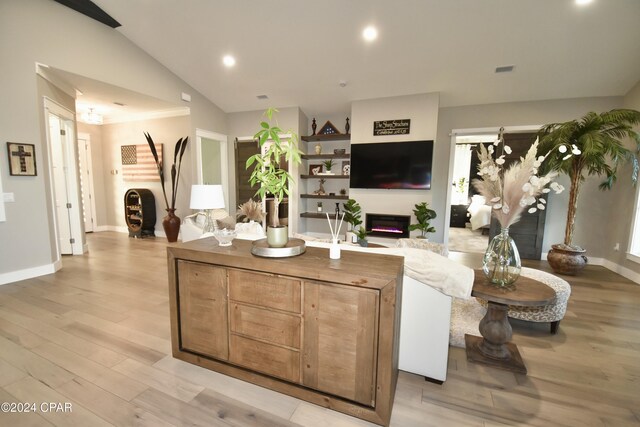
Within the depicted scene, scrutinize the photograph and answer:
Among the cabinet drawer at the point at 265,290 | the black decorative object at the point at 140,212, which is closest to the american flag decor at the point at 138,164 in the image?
the black decorative object at the point at 140,212

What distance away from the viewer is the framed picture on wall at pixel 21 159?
10.4 ft

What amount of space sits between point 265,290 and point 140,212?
581cm

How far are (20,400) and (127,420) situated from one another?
2.47 feet

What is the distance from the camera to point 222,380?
1.74 meters

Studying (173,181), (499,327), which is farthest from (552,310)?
(173,181)

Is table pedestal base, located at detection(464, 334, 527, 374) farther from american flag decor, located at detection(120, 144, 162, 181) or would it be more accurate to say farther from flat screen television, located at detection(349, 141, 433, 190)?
american flag decor, located at detection(120, 144, 162, 181)

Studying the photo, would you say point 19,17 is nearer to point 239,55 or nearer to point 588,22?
point 239,55

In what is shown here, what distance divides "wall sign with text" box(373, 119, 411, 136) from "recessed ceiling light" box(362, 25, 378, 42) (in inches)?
62.1

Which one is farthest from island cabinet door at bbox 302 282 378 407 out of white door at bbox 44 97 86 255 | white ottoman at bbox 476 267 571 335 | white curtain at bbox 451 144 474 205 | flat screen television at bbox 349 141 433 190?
white curtain at bbox 451 144 474 205

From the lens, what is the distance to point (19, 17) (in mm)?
3111

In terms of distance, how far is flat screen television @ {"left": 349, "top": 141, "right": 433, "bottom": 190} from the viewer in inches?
185

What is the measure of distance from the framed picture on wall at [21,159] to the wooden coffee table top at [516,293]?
17.0 feet

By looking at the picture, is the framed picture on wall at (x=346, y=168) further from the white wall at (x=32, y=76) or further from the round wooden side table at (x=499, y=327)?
the white wall at (x=32, y=76)

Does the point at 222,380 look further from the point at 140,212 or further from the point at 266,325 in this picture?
the point at 140,212
